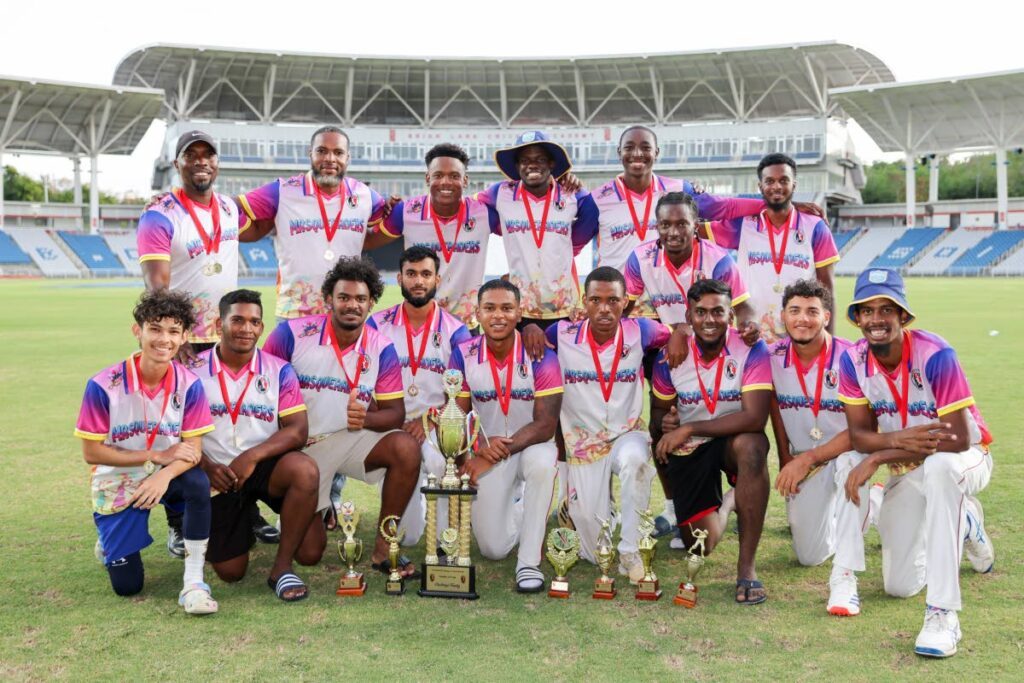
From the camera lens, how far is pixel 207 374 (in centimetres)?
450

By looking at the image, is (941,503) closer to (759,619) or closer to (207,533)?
(759,619)

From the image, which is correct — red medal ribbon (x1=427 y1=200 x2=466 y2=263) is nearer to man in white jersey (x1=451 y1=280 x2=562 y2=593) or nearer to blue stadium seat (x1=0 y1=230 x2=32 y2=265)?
man in white jersey (x1=451 y1=280 x2=562 y2=593)

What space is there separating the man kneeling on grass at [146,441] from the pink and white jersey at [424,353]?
129cm

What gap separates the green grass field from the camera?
334 cm

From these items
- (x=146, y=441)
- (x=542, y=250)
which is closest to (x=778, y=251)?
(x=542, y=250)

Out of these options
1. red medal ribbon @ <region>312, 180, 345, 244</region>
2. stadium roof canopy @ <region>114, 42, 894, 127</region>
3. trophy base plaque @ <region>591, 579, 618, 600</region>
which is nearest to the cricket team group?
red medal ribbon @ <region>312, 180, 345, 244</region>

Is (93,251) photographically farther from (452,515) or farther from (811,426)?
(811,426)

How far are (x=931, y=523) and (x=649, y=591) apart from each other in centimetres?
125

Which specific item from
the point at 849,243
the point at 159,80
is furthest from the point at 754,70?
the point at 159,80

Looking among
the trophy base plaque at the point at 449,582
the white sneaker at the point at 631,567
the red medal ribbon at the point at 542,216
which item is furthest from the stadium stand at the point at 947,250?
the trophy base plaque at the point at 449,582

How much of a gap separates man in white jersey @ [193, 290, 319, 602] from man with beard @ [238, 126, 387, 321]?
95 centimetres

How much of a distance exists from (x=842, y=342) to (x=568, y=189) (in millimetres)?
1955

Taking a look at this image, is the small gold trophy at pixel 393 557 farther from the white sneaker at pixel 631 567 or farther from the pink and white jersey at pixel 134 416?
the white sneaker at pixel 631 567

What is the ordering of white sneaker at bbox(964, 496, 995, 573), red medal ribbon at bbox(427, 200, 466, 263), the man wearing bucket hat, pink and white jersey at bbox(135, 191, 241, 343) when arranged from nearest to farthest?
the man wearing bucket hat < white sneaker at bbox(964, 496, 995, 573) < pink and white jersey at bbox(135, 191, 241, 343) < red medal ribbon at bbox(427, 200, 466, 263)
